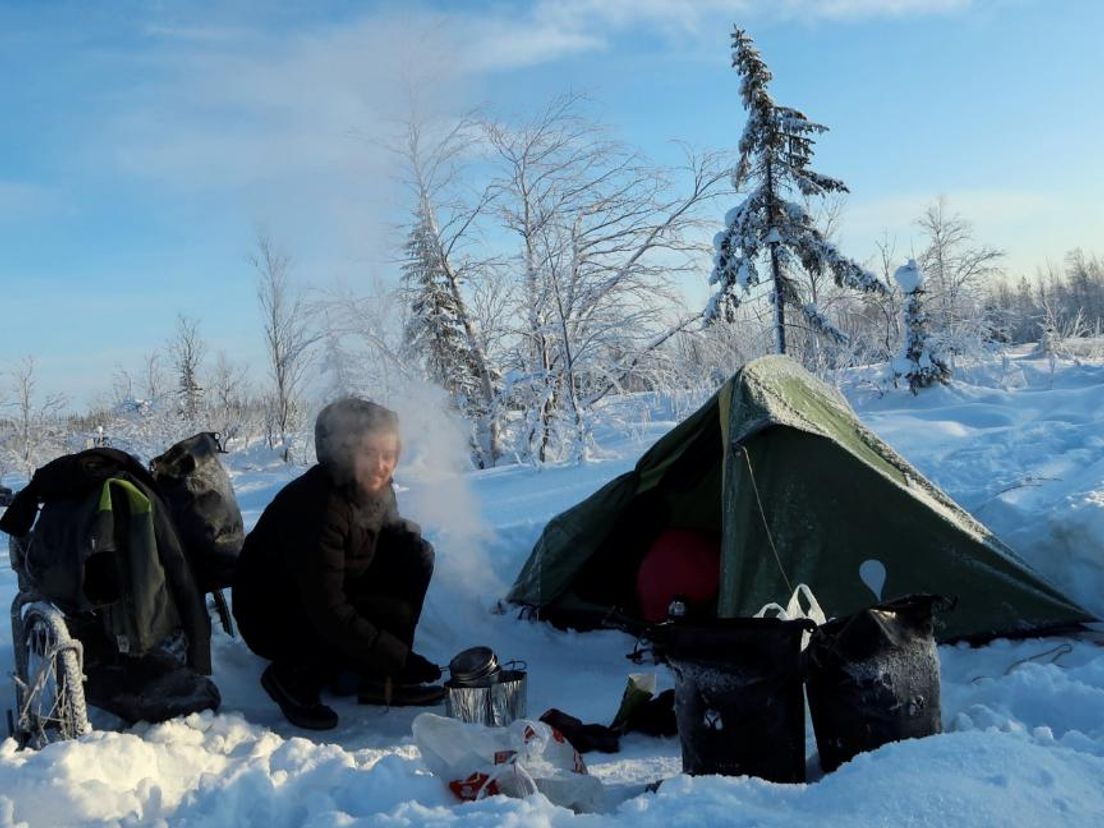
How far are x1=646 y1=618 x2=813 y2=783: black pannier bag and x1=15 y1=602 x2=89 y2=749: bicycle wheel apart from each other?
2165 millimetres

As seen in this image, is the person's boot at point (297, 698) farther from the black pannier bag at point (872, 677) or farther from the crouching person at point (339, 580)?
the black pannier bag at point (872, 677)

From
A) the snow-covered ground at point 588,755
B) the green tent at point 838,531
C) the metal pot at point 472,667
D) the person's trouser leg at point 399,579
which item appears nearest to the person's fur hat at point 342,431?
the person's trouser leg at point 399,579

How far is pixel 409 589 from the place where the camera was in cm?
430

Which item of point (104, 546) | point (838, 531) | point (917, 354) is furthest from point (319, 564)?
point (917, 354)

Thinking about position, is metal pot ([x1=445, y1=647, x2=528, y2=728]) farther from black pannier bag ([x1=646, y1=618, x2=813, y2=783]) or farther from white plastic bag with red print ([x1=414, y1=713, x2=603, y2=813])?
black pannier bag ([x1=646, y1=618, x2=813, y2=783])

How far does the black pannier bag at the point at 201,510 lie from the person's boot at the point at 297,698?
1.65 ft

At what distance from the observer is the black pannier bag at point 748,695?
2.76 metres

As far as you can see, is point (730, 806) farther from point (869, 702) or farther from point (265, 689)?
point (265, 689)

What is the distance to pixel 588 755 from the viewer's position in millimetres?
3428

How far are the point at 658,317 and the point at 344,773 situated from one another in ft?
40.9

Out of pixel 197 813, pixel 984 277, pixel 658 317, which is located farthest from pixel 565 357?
pixel 984 277

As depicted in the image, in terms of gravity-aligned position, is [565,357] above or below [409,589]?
above

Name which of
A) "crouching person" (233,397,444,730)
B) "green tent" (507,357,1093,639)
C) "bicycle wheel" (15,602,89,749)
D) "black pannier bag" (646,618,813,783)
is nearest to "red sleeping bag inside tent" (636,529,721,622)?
"green tent" (507,357,1093,639)

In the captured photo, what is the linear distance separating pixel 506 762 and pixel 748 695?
79cm
